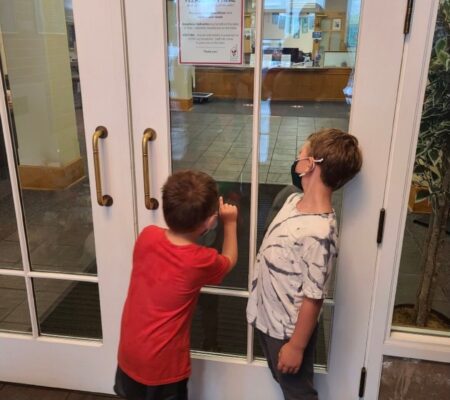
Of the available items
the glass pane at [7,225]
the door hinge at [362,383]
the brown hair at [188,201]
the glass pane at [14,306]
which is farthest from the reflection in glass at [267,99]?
the glass pane at [14,306]

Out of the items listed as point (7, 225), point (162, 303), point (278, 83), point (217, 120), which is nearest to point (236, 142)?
point (217, 120)

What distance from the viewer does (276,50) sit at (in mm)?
1297

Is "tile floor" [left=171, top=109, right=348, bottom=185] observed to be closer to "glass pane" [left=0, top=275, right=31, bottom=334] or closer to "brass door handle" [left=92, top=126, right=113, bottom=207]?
"brass door handle" [left=92, top=126, right=113, bottom=207]

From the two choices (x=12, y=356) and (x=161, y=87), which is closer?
(x=161, y=87)

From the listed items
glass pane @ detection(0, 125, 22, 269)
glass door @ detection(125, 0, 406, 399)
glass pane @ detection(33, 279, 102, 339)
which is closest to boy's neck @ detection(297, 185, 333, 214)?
glass door @ detection(125, 0, 406, 399)

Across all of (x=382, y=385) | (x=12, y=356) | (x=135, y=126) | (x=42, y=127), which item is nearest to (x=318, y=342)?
(x=382, y=385)

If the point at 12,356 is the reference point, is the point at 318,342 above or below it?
above

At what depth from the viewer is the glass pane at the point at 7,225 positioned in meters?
1.55

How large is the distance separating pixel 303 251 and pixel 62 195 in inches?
40.8

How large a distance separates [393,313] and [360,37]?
93 centimetres

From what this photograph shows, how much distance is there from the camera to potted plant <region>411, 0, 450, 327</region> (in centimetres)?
125

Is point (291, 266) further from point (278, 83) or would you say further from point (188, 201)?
point (278, 83)

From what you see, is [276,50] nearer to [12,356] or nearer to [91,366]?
[91,366]

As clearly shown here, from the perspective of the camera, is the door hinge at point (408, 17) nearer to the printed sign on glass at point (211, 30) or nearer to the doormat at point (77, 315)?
the printed sign on glass at point (211, 30)
